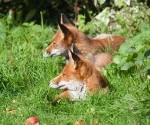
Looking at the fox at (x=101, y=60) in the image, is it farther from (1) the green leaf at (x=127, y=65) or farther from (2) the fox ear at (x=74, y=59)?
(2) the fox ear at (x=74, y=59)

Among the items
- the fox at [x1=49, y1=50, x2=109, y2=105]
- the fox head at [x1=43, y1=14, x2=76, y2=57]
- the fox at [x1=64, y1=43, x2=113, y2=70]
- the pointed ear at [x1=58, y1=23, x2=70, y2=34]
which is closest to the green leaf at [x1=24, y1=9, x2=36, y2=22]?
the fox head at [x1=43, y1=14, x2=76, y2=57]

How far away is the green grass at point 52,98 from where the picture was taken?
244 inches

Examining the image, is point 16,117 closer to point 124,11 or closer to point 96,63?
point 96,63

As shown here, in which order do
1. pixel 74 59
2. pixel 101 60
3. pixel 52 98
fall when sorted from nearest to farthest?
pixel 74 59 < pixel 52 98 < pixel 101 60

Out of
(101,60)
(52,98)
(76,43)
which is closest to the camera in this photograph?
(52,98)

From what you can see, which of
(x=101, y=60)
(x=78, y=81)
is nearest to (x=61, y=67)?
A: (x=101, y=60)

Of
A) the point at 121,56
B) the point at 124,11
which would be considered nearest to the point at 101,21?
the point at 124,11

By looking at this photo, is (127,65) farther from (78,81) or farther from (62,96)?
(62,96)

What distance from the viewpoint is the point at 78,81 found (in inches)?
276

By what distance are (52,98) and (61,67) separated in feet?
3.85

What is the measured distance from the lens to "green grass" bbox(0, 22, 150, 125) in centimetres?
620

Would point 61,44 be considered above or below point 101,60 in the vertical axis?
above

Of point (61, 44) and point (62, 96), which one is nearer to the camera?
point (62, 96)

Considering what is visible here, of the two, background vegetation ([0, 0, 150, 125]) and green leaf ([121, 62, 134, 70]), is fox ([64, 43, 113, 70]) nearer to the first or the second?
background vegetation ([0, 0, 150, 125])
